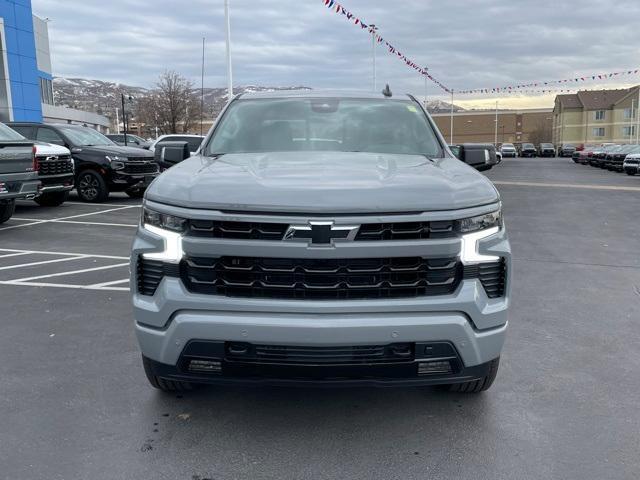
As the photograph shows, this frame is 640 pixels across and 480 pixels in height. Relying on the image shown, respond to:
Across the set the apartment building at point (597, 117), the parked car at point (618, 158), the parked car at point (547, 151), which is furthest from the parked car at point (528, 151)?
the parked car at point (618, 158)

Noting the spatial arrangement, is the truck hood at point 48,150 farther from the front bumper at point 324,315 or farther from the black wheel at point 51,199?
the front bumper at point 324,315

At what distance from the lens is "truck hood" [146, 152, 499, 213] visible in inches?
114

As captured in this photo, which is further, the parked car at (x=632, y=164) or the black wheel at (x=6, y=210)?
the parked car at (x=632, y=164)

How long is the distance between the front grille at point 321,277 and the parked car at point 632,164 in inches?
1231

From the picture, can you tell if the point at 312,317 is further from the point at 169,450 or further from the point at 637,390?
the point at 637,390

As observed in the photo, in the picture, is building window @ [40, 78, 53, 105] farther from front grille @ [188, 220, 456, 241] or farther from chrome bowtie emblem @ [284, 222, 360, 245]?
chrome bowtie emblem @ [284, 222, 360, 245]

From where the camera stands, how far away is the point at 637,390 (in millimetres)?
3881

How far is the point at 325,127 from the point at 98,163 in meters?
11.0

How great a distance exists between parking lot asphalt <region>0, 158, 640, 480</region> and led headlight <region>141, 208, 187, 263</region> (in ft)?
3.30

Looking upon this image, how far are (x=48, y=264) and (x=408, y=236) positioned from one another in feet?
20.2

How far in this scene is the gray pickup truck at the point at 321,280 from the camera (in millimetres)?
2877

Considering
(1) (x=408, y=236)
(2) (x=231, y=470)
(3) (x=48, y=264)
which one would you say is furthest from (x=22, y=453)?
(3) (x=48, y=264)

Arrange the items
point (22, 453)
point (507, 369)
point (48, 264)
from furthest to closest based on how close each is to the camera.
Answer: point (48, 264), point (507, 369), point (22, 453)

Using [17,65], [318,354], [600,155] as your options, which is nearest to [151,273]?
[318,354]
